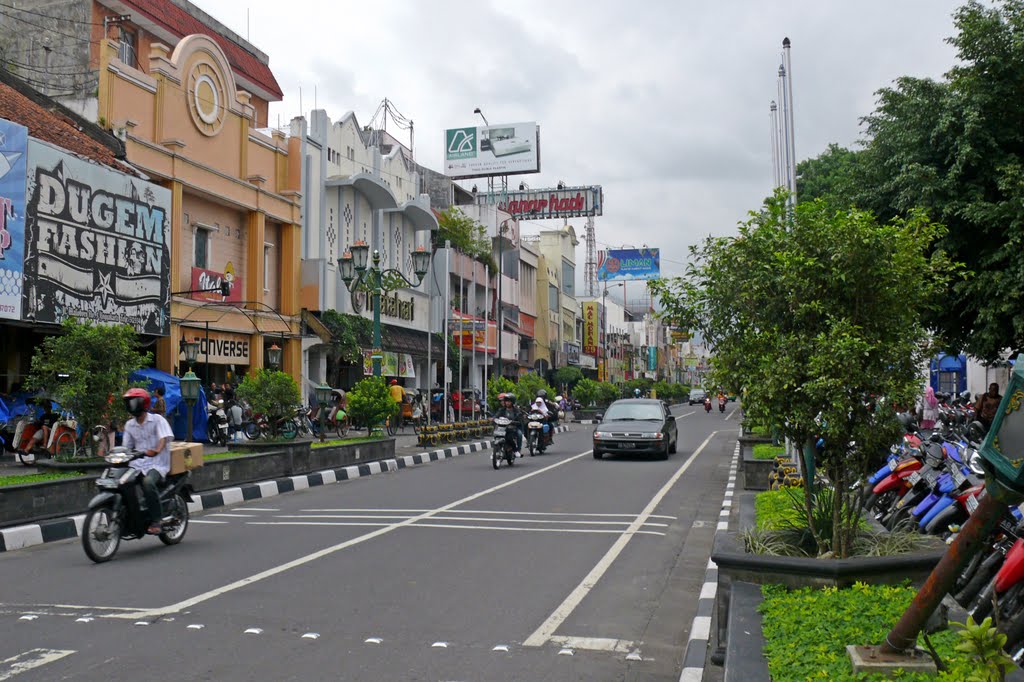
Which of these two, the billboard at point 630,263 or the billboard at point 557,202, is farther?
the billboard at point 557,202

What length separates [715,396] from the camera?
6.84 meters

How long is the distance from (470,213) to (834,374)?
51844mm

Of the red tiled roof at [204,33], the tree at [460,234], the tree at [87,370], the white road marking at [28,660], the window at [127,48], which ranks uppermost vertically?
the red tiled roof at [204,33]

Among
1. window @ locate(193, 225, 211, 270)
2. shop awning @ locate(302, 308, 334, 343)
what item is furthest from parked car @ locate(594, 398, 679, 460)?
window @ locate(193, 225, 211, 270)

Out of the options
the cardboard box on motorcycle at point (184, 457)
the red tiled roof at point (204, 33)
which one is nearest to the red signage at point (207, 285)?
the red tiled roof at point (204, 33)

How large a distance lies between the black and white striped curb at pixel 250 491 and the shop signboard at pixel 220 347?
749cm

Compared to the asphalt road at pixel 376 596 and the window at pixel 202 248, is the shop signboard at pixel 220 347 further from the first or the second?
the asphalt road at pixel 376 596

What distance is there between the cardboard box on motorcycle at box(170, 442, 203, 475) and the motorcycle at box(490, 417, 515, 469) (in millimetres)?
10209

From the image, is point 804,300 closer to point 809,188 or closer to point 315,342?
point 315,342

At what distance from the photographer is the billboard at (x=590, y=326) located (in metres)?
80.9

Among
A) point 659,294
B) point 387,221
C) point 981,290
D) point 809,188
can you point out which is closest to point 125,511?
point 659,294

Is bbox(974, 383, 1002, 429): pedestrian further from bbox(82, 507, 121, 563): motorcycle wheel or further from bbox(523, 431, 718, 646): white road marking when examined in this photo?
bbox(82, 507, 121, 563): motorcycle wheel

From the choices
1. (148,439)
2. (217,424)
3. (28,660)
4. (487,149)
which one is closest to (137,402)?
(148,439)

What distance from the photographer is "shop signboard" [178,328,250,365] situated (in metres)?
27.1
